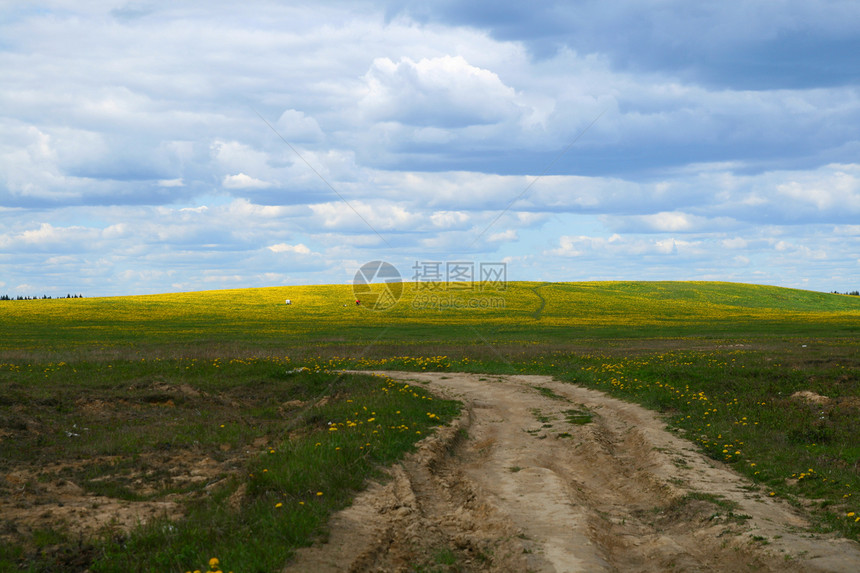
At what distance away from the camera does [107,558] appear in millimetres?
7535

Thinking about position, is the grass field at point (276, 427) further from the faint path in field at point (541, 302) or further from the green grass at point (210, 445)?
the faint path in field at point (541, 302)

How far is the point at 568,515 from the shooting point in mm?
9148

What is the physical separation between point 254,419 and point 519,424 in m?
7.61

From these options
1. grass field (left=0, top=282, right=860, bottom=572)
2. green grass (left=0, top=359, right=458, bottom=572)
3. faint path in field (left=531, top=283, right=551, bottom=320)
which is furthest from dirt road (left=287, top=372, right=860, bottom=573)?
faint path in field (left=531, top=283, right=551, bottom=320)

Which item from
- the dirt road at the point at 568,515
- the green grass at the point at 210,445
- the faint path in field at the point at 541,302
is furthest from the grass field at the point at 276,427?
the faint path in field at the point at 541,302

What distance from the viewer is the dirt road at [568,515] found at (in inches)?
300

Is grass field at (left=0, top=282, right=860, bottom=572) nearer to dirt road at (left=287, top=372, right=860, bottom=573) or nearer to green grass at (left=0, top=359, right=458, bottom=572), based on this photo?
green grass at (left=0, top=359, right=458, bottom=572)

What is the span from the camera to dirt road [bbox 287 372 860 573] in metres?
7.61

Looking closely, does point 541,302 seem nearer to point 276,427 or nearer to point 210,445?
point 276,427

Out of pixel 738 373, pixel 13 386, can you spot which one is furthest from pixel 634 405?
pixel 13 386

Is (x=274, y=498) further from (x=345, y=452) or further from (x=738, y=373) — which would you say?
(x=738, y=373)

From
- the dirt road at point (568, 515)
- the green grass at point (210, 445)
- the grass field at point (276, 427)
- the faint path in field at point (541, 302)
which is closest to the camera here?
the dirt road at point (568, 515)

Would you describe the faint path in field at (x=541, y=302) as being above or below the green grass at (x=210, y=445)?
above

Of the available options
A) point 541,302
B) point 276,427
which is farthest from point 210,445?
point 541,302
